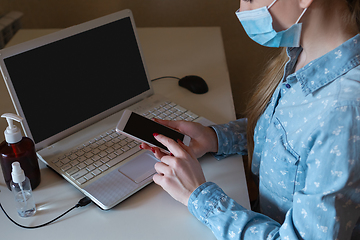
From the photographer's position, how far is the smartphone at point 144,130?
784mm

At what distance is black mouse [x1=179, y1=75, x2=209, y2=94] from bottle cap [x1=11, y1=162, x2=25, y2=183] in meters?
0.65

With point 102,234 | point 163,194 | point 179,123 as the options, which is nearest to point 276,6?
point 179,123

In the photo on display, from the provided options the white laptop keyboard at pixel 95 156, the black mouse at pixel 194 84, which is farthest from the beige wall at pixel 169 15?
the white laptop keyboard at pixel 95 156

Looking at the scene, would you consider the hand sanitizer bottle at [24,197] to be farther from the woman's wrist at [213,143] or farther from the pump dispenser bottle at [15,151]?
the woman's wrist at [213,143]

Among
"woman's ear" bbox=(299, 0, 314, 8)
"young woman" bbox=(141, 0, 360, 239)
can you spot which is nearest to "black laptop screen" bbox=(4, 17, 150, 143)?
"young woman" bbox=(141, 0, 360, 239)

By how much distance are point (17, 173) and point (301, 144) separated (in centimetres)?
57

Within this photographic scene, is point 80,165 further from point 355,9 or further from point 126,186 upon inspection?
point 355,9

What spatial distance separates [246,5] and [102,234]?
579mm

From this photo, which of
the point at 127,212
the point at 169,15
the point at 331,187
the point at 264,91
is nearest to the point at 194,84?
the point at 264,91

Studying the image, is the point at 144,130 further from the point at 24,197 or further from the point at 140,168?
the point at 24,197

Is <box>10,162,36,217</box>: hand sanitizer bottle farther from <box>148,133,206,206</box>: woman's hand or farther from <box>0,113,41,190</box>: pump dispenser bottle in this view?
<box>148,133,206,206</box>: woman's hand

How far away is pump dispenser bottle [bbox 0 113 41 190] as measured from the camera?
Result: 0.71 metres

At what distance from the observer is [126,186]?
764 mm

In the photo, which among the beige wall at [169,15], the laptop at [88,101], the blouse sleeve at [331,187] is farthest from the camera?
the beige wall at [169,15]
